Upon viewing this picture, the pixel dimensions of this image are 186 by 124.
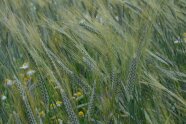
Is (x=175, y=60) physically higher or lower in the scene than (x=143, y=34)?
lower

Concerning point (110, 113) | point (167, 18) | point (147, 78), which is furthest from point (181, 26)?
point (110, 113)

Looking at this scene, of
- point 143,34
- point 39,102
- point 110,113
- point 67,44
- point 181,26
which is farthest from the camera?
point 181,26

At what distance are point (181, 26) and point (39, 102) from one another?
2.38ft

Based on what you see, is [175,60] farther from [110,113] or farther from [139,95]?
[110,113]

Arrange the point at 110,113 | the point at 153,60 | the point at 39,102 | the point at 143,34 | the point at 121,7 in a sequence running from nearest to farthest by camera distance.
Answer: the point at 110,113
the point at 143,34
the point at 39,102
the point at 153,60
the point at 121,7

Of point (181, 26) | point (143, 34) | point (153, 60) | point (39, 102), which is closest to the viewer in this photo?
point (143, 34)

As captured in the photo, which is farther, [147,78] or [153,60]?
[153,60]

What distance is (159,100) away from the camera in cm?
124

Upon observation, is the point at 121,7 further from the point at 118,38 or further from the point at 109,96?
the point at 109,96

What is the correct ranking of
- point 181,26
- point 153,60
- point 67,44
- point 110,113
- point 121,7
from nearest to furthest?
point 110,113 < point 153,60 < point 67,44 < point 181,26 < point 121,7

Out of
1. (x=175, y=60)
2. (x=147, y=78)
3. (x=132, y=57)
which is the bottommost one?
(x=175, y=60)

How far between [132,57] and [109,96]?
0.11 m

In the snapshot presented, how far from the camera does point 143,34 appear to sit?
1.24m

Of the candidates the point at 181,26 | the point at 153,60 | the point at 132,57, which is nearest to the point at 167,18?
the point at 181,26
